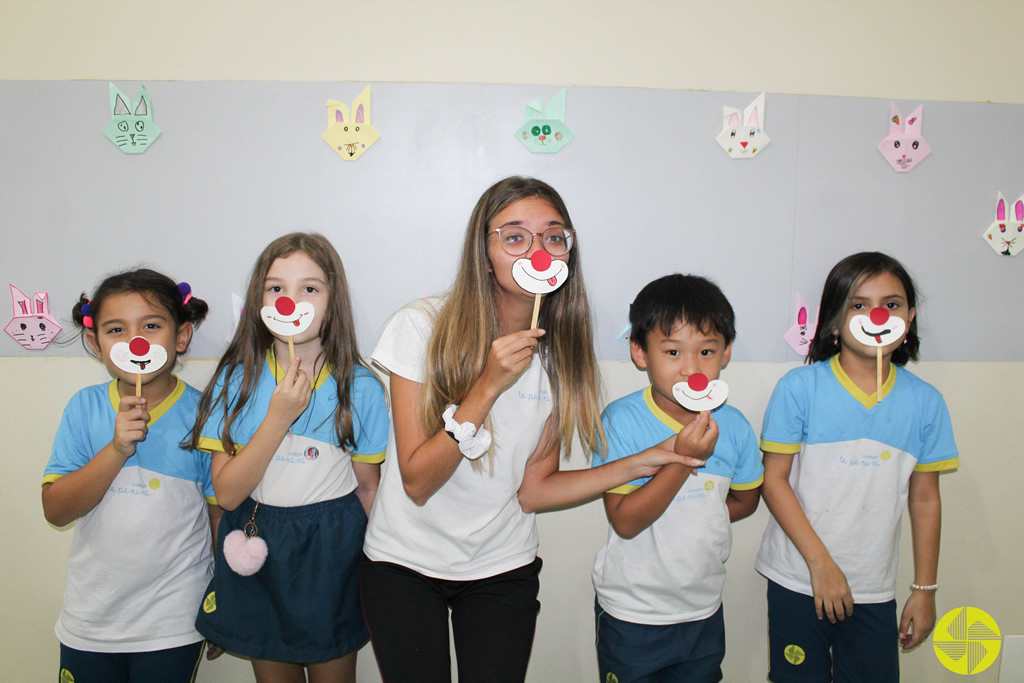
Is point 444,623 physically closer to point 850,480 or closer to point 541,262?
point 541,262

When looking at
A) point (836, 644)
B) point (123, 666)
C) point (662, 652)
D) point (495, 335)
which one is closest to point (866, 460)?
point (836, 644)

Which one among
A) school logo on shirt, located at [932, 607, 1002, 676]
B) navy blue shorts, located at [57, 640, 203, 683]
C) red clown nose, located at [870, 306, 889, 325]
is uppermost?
red clown nose, located at [870, 306, 889, 325]

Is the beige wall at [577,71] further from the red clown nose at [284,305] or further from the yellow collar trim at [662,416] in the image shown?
the red clown nose at [284,305]

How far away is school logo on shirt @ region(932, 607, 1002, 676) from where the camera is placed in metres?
1.72

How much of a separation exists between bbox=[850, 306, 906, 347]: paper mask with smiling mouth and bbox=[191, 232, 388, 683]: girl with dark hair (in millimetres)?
1116

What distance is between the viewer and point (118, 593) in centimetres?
132

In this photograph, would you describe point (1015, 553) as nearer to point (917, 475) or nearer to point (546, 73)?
point (917, 475)

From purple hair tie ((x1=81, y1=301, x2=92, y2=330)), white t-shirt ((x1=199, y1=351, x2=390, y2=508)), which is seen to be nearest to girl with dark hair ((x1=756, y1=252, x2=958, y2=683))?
white t-shirt ((x1=199, y1=351, x2=390, y2=508))

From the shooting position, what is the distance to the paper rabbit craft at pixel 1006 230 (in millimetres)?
1642

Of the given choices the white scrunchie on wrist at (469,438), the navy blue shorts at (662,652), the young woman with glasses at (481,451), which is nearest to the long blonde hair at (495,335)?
the young woman with glasses at (481,451)

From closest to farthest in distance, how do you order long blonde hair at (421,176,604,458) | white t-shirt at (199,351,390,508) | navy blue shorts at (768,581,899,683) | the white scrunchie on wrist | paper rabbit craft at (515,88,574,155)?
1. the white scrunchie on wrist
2. long blonde hair at (421,176,604,458)
3. white t-shirt at (199,351,390,508)
4. navy blue shorts at (768,581,899,683)
5. paper rabbit craft at (515,88,574,155)

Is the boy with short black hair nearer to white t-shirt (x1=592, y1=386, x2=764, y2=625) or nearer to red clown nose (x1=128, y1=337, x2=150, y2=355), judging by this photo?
white t-shirt (x1=592, y1=386, x2=764, y2=625)

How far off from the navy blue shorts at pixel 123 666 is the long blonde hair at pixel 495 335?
0.82 m

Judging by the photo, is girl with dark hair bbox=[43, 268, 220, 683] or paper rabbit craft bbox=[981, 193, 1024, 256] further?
paper rabbit craft bbox=[981, 193, 1024, 256]
